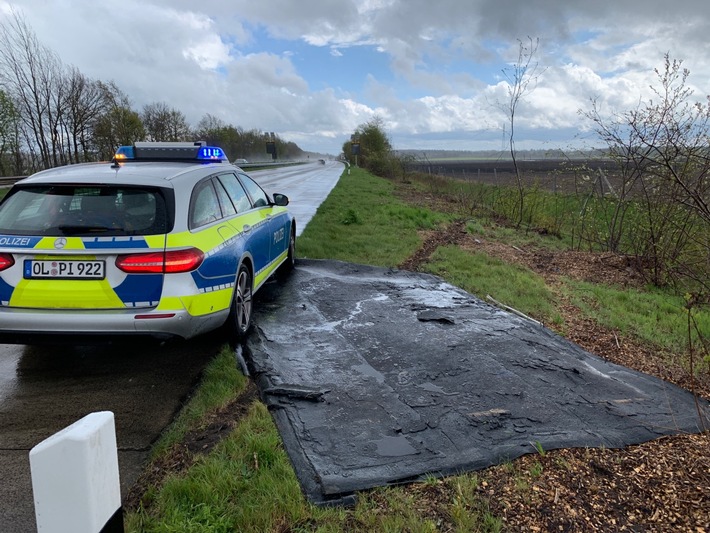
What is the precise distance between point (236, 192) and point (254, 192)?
0.67 m

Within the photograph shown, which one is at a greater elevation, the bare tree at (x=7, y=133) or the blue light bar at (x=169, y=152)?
the bare tree at (x=7, y=133)

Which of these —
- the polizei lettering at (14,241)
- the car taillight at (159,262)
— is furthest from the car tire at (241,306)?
the polizei lettering at (14,241)

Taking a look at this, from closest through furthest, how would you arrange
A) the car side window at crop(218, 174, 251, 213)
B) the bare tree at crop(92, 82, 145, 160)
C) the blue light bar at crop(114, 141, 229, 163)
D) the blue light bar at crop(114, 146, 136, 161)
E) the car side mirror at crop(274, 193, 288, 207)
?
1. the car side window at crop(218, 174, 251, 213)
2. the blue light bar at crop(114, 141, 229, 163)
3. the blue light bar at crop(114, 146, 136, 161)
4. the car side mirror at crop(274, 193, 288, 207)
5. the bare tree at crop(92, 82, 145, 160)

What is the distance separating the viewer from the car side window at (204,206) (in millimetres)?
4113

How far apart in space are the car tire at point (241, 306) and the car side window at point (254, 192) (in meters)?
1.22

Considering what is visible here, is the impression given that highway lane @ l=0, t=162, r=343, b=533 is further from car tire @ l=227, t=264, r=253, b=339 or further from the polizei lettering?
the polizei lettering

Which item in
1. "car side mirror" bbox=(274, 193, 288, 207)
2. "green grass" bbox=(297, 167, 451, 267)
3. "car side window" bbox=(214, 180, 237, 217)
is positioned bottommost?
"green grass" bbox=(297, 167, 451, 267)

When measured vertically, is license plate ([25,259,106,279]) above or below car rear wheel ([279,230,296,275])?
above

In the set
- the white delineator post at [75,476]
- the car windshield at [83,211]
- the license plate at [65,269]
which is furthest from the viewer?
the car windshield at [83,211]

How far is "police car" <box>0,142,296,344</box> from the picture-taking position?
3.54m

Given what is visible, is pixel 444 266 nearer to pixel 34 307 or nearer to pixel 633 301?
pixel 633 301

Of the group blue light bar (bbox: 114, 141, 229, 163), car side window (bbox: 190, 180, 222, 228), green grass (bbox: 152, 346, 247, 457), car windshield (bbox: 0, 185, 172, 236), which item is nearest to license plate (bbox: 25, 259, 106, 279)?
car windshield (bbox: 0, 185, 172, 236)

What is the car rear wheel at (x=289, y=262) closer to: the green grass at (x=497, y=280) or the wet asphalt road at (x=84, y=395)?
the green grass at (x=497, y=280)

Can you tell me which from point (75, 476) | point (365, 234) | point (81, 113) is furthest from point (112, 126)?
point (75, 476)
